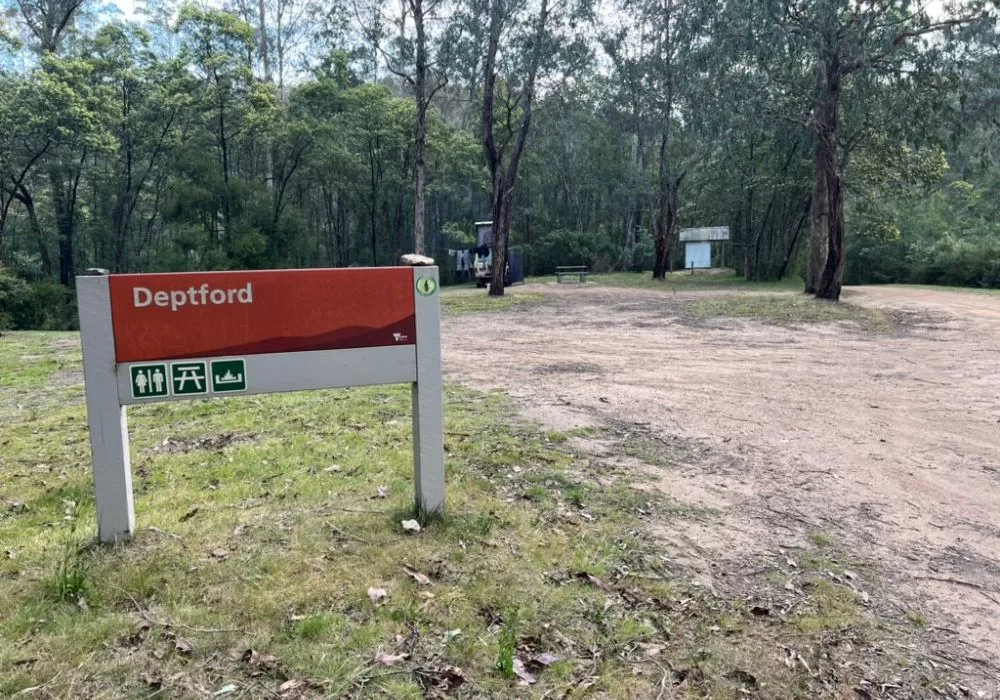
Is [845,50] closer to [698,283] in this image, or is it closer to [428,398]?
[698,283]

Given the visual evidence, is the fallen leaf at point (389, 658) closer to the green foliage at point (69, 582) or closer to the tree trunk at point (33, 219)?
the green foliage at point (69, 582)

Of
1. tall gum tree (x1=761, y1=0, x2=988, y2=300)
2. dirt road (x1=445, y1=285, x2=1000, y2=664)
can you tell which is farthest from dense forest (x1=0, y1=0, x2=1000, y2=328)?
dirt road (x1=445, y1=285, x2=1000, y2=664)

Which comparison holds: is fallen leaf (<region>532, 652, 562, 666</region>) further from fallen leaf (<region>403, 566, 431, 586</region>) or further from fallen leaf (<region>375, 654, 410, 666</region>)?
fallen leaf (<region>403, 566, 431, 586</region>)

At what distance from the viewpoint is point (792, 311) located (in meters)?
14.6

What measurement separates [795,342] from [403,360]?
8.96 meters

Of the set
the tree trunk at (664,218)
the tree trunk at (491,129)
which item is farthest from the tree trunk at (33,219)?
the tree trunk at (664,218)

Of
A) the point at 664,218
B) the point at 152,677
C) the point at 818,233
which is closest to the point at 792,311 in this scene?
the point at 818,233

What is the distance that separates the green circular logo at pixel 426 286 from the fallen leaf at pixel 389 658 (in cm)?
146

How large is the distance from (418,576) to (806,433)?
367cm

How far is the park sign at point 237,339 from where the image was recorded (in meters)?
2.74

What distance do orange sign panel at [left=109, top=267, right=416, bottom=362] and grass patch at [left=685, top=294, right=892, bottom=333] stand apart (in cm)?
1141

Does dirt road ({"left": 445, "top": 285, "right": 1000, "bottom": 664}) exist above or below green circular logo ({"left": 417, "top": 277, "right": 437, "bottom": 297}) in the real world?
below

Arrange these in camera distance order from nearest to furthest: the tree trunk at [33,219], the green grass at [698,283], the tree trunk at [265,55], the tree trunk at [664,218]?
the tree trunk at [33,219], the green grass at [698,283], the tree trunk at [664,218], the tree trunk at [265,55]

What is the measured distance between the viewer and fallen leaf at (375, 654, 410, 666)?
233 cm
